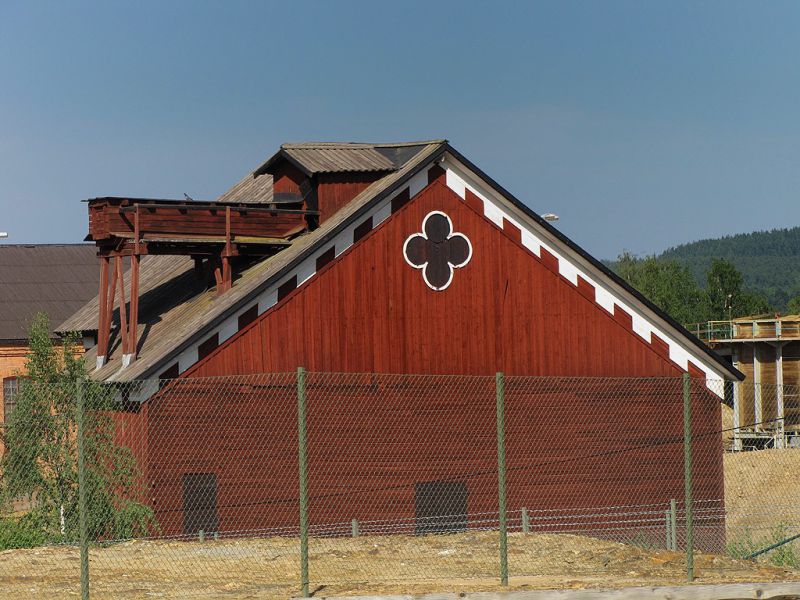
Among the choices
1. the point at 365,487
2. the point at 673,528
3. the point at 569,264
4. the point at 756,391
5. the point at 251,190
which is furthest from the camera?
the point at 756,391

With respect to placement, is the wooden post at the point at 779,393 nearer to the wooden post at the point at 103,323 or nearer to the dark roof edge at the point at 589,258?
the dark roof edge at the point at 589,258

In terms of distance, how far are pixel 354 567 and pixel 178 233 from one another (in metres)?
10.8

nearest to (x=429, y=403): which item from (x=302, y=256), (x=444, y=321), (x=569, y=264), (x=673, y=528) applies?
(x=444, y=321)

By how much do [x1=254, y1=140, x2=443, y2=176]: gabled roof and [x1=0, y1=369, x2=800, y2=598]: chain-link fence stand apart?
15.6ft

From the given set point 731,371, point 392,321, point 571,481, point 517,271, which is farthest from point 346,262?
point 731,371

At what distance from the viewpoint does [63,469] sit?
66.5ft

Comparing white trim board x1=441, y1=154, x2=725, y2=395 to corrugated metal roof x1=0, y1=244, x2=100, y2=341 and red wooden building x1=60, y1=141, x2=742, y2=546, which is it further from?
corrugated metal roof x1=0, y1=244, x2=100, y2=341

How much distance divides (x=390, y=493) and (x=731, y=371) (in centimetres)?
Result: 778

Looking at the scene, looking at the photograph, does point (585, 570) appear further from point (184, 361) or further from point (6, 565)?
point (184, 361)

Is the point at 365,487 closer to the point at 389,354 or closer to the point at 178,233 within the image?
the point at 389,354

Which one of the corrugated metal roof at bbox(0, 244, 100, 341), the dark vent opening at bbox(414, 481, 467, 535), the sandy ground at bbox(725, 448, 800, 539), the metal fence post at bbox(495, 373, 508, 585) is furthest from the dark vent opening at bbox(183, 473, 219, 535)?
the sandy ground at bbox(725, 448, 800, 539)

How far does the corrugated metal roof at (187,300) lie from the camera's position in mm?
23844

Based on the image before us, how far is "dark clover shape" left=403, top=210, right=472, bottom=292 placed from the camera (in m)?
26.1

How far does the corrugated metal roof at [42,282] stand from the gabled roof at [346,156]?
73.4 ft
